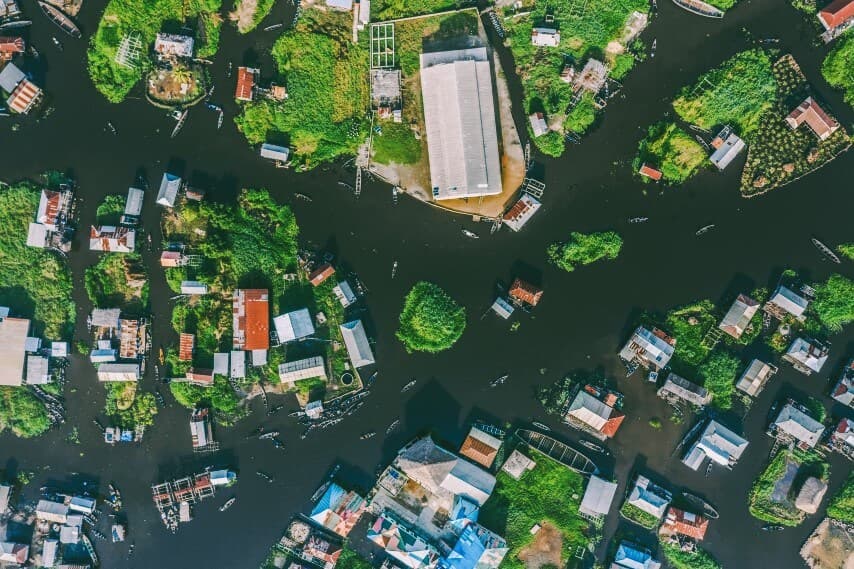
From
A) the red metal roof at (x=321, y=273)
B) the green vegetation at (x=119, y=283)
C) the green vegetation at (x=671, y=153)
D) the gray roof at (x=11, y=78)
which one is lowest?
the green vegetation at (x=119, y=283)

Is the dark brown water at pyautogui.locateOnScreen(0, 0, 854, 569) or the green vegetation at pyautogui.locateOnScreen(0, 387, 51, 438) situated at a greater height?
the dark brown water at pyautogui.locateOnScreen(0, 0, 854, 569)

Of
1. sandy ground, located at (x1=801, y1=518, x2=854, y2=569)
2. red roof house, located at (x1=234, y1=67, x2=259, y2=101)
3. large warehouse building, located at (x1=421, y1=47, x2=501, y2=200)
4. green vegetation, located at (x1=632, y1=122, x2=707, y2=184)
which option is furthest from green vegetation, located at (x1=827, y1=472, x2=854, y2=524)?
red roof house, located at (x1=234, y1=67, x2=259, y2=101)

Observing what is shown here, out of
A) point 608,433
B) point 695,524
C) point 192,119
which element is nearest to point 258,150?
point 192,119

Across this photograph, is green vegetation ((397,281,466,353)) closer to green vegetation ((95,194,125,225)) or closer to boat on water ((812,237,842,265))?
green vegetation ((95,194,125,225))

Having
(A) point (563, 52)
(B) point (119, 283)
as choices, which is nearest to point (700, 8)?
(A) point (563, 52)

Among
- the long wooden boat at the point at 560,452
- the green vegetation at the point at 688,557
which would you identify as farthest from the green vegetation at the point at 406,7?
the green vegetation at the point at 688,557

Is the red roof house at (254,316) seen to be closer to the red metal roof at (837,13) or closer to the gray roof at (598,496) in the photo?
the gray roof at (598,496)

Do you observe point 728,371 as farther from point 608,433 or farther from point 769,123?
point 769,123
